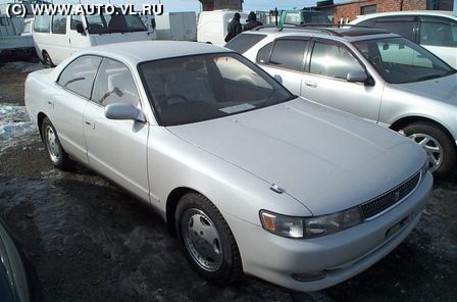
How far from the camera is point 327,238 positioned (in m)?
2.35

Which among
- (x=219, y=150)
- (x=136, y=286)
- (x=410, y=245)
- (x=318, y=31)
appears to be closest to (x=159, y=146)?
(x=219, y=150)

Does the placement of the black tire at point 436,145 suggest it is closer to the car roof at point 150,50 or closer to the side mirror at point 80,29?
the car roof at point 150,50

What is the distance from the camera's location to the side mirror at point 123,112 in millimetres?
3137

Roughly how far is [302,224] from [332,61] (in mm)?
3353

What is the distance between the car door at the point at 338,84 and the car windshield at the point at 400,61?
0.62ft

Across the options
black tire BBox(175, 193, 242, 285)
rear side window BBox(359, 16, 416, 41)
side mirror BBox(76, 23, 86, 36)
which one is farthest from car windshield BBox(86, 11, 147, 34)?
black tire BBox(175, 193, 242, 285)

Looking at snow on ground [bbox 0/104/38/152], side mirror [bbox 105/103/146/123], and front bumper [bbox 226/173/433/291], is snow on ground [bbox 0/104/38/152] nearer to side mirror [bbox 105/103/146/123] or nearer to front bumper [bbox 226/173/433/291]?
side mirror [bbox 105/103/146/123]

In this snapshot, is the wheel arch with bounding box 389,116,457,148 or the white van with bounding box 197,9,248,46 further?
the white van with bounding box 197,9,248,46

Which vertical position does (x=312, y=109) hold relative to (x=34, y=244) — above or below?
above

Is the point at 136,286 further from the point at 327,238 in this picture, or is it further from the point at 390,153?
the point at 390,153

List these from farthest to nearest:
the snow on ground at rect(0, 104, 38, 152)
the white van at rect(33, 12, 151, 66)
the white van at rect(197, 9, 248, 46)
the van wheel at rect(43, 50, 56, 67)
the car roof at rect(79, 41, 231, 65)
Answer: the white van at rect(197, 9, 248, 46) < the van wheel at rect(43, 50, 56, 67) < the white van at rect(33, 12, 151, 66) < the snow on ground at rect(0, 104, 38, 152) < the car roof at rect(79, 41, 231, 65)

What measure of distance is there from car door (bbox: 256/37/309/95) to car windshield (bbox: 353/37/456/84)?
0.75m

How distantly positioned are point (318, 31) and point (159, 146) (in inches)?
131

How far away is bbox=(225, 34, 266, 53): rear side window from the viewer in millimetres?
6120
